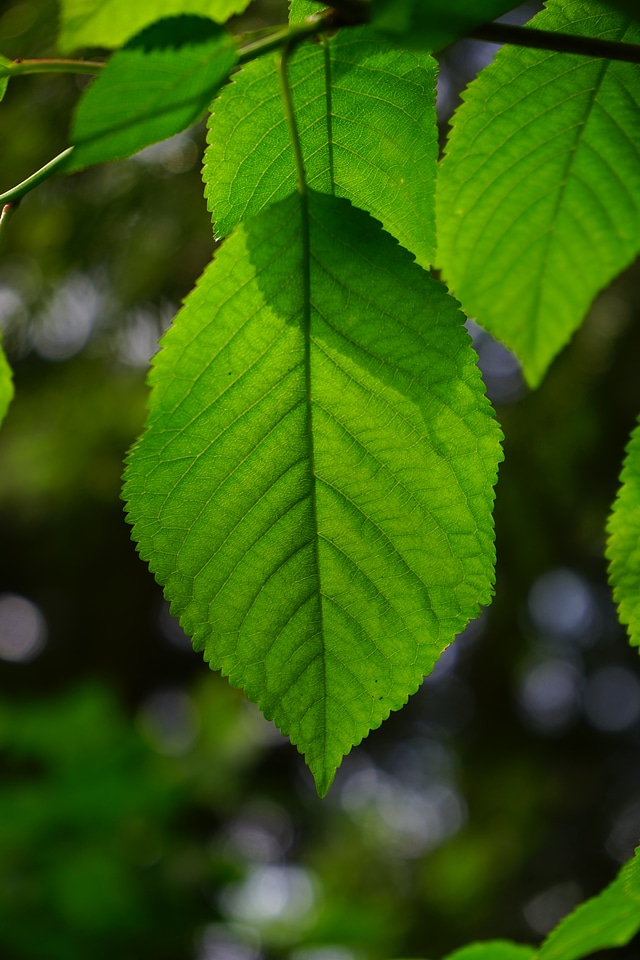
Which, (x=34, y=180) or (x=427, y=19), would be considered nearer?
(x=427, y=19)

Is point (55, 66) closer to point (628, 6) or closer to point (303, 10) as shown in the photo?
point (303, 10)

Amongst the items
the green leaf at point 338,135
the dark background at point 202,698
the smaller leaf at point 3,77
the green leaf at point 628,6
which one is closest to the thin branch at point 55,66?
the smaller leaf at point 3,77

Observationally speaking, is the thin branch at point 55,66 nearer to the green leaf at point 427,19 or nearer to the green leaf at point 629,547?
the green leaf at point 427,19

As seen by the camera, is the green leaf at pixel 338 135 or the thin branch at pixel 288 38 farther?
the green leaf at pixel 338 135

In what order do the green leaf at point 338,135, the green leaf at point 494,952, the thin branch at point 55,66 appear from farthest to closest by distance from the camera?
the green leaf at point 494,952 < the green leaf at point 338,135 < the thin branch at point 55,66

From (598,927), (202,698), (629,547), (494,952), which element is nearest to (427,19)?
(629,547)

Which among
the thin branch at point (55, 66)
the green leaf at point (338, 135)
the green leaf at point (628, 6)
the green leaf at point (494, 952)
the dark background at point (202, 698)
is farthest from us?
the dark background at point (202, 698)

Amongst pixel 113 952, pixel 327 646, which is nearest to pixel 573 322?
pixel 327 646
